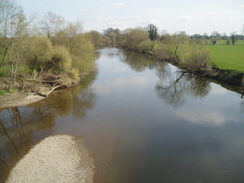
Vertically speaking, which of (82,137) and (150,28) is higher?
(150,28)

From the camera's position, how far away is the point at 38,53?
97.9 feet

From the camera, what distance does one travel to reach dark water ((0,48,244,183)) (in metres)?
11.9

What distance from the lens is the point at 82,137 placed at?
15672 mm

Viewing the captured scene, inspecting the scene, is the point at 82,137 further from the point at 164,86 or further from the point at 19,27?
the point at 164,86

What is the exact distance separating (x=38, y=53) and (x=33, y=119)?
48.7 ft

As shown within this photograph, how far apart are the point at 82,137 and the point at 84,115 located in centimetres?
490

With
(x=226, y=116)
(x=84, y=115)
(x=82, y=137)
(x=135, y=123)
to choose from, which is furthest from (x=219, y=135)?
(x=84, y=115)

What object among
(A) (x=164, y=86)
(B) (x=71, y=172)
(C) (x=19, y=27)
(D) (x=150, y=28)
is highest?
(D) (x=150, y=28)

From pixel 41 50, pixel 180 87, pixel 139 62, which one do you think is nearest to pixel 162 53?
pixel 139 62

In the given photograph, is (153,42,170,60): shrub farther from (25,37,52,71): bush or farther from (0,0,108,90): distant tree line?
(25,37,52,71): bush

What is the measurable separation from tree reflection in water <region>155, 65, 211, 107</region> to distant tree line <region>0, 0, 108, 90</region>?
15.6 m

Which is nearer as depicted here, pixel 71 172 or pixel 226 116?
pixel 71 172

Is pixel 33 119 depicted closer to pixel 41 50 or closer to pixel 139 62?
pixel 41 50

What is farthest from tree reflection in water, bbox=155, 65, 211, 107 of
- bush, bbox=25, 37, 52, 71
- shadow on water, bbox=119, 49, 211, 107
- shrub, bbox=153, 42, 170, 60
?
bush, bbox=25, 37, 52, 71
